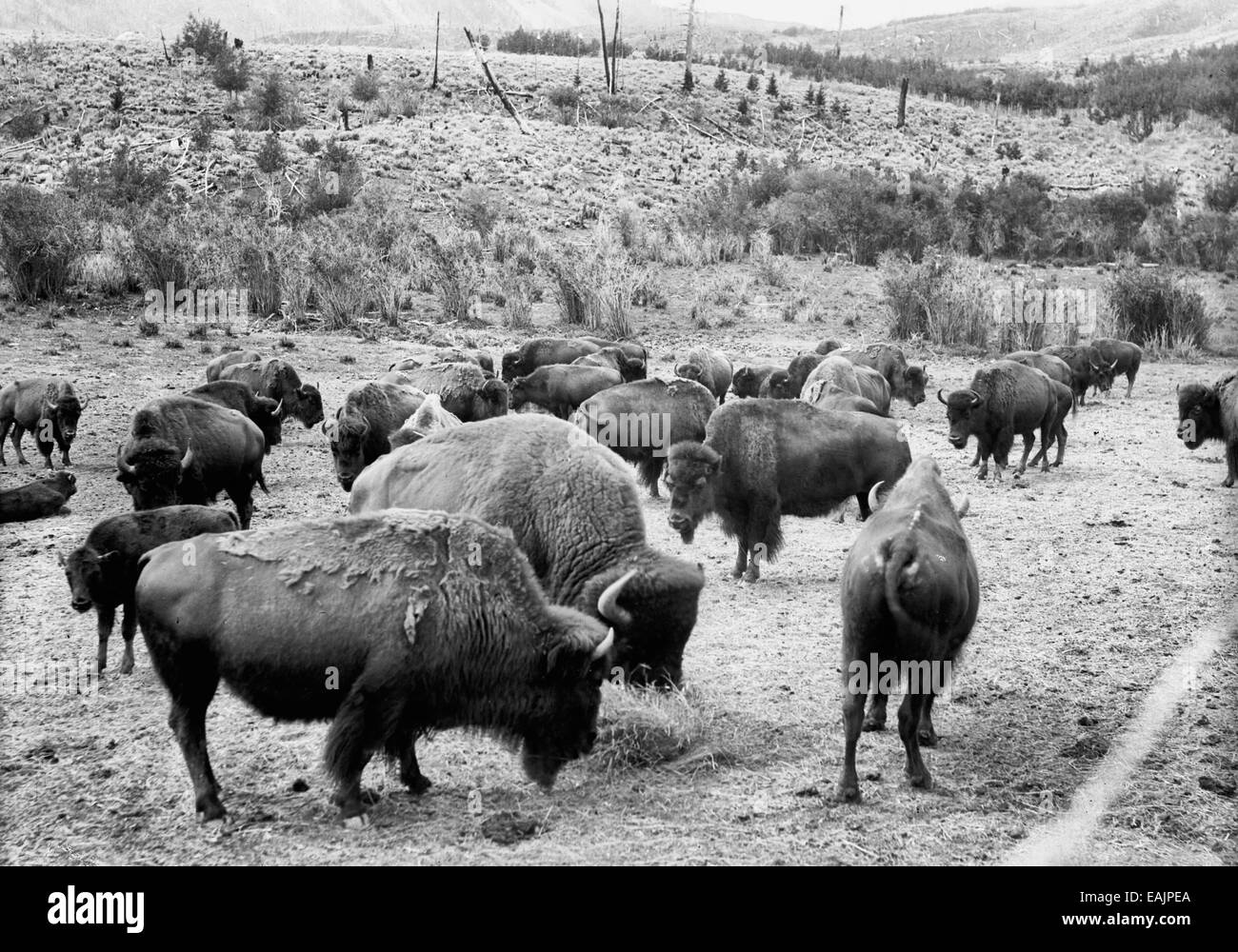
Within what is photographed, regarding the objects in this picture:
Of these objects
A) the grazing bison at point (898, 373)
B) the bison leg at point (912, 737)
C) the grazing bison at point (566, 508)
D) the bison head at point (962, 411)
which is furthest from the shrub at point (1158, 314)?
the bison leg at point (912, 737)

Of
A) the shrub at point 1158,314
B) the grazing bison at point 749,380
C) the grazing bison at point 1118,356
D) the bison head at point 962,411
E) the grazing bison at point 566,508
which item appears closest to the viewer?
the grazing bison at point 566,508

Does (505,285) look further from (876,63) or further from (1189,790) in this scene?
(876,63)

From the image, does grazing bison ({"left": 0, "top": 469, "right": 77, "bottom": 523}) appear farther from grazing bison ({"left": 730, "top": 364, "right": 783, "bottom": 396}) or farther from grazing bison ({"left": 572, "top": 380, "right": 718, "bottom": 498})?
grazing bison ({"left": 730, "top": 364, "right": 783, "bottom": 396})

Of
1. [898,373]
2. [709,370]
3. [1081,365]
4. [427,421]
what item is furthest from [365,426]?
Answer: [1081,365]

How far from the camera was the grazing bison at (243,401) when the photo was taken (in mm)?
11820

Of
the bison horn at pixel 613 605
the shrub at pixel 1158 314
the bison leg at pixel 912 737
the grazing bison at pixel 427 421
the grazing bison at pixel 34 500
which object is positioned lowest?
the grazing bison at pixel 34 500

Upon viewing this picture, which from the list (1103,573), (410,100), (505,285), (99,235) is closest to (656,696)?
(1103,573)

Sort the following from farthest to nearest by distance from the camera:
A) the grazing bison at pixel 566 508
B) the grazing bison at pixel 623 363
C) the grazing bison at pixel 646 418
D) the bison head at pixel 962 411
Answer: the grazing bison at pixel 623 363, the bison head at pixel 962 411, the grazing bison at pixel 646 418, the grazing bison at pixel 566 508

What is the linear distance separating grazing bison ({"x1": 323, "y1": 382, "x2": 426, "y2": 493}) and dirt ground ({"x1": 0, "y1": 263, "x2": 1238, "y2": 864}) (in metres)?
0.96

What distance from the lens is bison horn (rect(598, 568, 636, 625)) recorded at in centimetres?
549

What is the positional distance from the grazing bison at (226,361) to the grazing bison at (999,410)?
940 cm

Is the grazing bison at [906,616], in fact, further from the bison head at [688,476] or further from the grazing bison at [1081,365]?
the grazing bison at [1081,365]

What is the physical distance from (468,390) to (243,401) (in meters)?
2.48

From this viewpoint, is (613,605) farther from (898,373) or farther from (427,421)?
(898,373)
